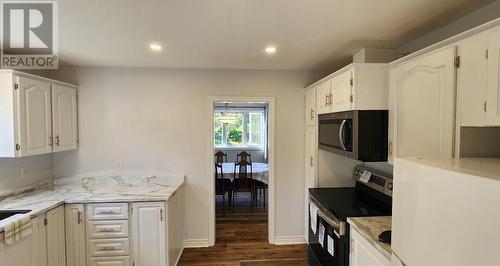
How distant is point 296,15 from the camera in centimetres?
167

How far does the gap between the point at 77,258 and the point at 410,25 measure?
143 inches

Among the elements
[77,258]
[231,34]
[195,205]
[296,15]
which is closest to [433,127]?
[296,15]

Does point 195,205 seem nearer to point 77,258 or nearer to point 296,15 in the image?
point 77,258

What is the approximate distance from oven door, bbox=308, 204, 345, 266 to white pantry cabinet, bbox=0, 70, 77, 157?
2825 mm

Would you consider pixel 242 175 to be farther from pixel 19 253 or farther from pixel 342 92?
pixel 19 253

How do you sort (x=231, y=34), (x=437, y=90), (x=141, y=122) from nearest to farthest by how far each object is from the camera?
(x=437, y=90) < (x=231, y=34) < (x=141, y=122)

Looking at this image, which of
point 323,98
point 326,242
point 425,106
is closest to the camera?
point 425,106

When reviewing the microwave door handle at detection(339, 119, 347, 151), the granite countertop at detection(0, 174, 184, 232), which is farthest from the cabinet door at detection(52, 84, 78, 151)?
the microwave door handle at detection(339, 119, 347, 151)

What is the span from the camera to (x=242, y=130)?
24.0 ft

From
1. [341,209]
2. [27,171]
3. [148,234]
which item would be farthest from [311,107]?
[27,171]

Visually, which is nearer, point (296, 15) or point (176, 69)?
point (296, 15)

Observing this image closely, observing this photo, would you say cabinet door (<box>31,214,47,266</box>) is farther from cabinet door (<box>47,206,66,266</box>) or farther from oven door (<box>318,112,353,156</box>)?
oven door (<box>318,112,353,156</box>)

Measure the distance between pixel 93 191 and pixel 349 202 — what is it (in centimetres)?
269
